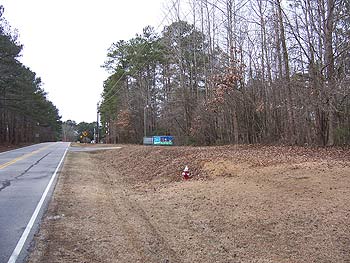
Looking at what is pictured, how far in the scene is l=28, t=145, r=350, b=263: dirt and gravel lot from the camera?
569cm

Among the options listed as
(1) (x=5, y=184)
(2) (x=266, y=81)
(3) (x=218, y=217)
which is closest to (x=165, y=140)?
(2) (x=266, y=81)

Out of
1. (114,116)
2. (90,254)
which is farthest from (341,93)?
(114,116)

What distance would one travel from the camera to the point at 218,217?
7891 millimetres

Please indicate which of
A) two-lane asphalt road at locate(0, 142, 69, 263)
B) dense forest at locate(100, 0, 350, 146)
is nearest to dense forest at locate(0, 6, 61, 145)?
dense forest at locate(100, 0, 350, 146)

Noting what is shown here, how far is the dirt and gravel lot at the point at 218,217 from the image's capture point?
18.7 feet

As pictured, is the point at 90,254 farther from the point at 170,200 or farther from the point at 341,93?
the point at 341,93

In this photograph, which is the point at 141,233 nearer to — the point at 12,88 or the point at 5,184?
the point at 5,184

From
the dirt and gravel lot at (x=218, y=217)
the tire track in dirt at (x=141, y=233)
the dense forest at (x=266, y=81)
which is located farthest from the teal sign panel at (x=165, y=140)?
the tire track in dirt at (x=141, y=233)

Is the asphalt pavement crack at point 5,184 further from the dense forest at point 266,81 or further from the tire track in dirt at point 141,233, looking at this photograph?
the dense forest at point 266,81

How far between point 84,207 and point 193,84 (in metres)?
27.5

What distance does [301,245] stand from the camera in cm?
582

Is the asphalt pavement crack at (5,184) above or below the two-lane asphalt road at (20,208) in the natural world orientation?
above

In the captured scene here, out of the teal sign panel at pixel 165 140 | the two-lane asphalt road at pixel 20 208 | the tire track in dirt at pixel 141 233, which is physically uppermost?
the teal sign panel at pixel 165 140

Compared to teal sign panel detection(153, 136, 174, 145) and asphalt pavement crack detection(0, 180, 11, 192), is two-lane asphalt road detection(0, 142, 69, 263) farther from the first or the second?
teal sign panel detection(153, 136, 174, 145)
